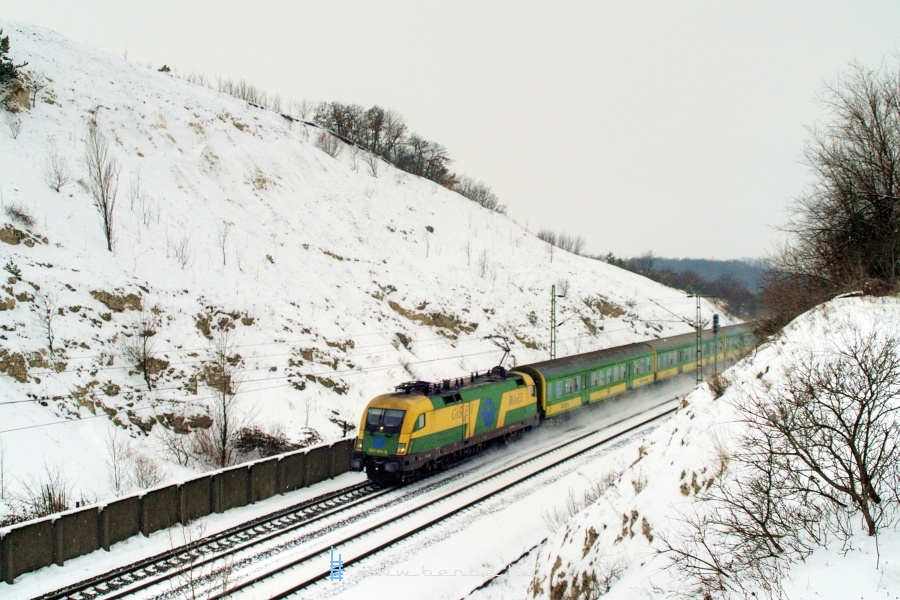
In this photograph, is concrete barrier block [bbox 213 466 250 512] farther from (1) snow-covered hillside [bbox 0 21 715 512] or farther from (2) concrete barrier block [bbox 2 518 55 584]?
(2) concrete barrier block [bbox 2 518 55 584]

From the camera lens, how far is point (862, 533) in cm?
738

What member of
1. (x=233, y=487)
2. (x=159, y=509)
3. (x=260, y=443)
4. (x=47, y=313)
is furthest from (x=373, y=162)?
(x=159, y=509)

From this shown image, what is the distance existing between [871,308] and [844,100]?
832cm

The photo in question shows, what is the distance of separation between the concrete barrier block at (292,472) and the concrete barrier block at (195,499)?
2.70 metres

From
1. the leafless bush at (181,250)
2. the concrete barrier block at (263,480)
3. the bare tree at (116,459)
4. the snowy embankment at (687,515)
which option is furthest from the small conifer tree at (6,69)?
the snowy embankment at (687,515)

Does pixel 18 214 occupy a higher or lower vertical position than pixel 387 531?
higher

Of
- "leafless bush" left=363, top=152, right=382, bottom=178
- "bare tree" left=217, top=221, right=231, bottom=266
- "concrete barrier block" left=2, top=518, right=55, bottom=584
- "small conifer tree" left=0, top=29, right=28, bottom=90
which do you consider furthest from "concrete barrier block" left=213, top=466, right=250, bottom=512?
"leafless bush" left=363, top=152, right=382, bottom=178

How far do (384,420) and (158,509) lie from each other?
726 centimetres

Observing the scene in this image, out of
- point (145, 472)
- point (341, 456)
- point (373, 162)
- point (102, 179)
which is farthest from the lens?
point (373, 162)

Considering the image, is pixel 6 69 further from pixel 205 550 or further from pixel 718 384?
pixel 718 384

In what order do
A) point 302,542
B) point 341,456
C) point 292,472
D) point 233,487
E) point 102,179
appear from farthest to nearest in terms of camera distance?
1. point 102,179
2. point 341,456
3. point 292,472
4. point 233,487
5. point 302,542

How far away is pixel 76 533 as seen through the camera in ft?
49.4

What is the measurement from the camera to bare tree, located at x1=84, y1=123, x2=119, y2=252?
30438mm

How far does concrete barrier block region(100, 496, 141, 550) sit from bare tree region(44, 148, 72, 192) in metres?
23.1
